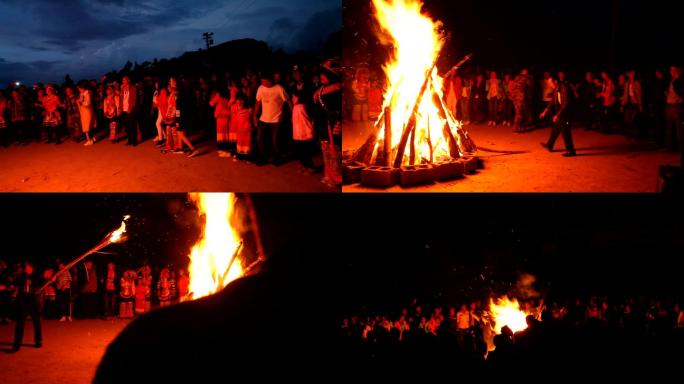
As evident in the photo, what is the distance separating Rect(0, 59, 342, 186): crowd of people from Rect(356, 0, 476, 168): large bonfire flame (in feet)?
3.30

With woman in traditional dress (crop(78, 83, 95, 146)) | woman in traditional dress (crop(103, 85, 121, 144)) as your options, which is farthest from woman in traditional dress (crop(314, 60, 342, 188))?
woman in traditional dress (crop(78, 83, 95, 146))

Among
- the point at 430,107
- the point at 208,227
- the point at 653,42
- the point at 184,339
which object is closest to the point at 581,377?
the point at 184,339

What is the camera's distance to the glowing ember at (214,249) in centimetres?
971

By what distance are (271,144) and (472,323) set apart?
14.9 feet

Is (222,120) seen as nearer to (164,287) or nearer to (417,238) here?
(164,287)

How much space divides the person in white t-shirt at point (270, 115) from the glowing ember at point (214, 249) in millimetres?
1073

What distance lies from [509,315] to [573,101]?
3887 millimetres

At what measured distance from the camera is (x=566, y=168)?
9078 mm

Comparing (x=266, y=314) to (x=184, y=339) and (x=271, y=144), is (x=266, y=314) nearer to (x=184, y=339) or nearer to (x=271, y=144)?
Result: (x=184, y=339)

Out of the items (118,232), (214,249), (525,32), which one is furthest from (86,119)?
(525,32)

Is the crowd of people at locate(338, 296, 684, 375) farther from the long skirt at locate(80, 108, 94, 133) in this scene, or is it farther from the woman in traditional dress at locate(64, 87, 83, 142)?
the woman in traditional dress at locate(64, 87, 83, 142)

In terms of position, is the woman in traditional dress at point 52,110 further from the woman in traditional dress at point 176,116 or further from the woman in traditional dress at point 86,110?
the woman in traditional dress at point 176,116

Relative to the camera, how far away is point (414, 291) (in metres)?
10.8

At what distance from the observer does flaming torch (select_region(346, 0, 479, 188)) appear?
8.65 metres
